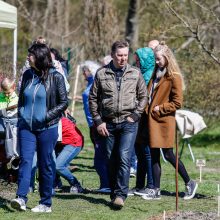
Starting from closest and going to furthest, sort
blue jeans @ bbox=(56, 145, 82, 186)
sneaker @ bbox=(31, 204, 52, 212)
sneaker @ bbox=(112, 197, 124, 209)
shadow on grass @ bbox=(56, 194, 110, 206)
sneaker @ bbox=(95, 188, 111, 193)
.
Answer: sneaker @ bbox=(31, 204, 52, 212) < sneaker @ bbox=(112, 197, 124, 209) < shadow on grass @ bbox=(56, 194, 110, 206) < blue jeans @ bbox=(56, 145, 82, 186) < sneaker @ bbox=(95, 188, 111, 193)

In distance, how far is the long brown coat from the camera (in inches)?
406

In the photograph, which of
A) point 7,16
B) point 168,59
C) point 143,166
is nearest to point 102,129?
point 168,59

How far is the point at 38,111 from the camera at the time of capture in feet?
30.9

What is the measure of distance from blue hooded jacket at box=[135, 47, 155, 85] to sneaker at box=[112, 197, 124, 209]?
1957mm

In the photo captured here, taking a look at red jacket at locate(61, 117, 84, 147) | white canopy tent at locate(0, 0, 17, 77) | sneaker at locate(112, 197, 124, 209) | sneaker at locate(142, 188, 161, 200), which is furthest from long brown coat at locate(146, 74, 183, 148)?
white canopy tent at locate(0, 0, 17, 77)

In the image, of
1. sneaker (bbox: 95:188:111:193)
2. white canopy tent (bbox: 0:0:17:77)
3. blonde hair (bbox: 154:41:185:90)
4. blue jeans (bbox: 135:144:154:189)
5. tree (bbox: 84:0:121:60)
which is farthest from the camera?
tree (bbox: 84:0:121:60)

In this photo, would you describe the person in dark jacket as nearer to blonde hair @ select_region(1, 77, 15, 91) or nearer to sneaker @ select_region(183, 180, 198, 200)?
blonde hair @ select_region(1, 77, 15, 91)

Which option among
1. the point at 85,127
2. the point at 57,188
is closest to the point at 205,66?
the point at 85,127

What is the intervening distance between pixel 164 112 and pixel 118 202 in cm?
128

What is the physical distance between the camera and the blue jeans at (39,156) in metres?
9.50

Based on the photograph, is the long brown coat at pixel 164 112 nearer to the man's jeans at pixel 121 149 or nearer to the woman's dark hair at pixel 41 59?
the man's jeans at pixel 121 149

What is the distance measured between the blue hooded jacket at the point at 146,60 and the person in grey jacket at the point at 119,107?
1125 millimetres

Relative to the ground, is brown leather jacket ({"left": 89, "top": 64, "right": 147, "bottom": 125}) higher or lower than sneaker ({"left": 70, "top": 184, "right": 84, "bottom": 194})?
higher

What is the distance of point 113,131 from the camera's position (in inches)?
393
